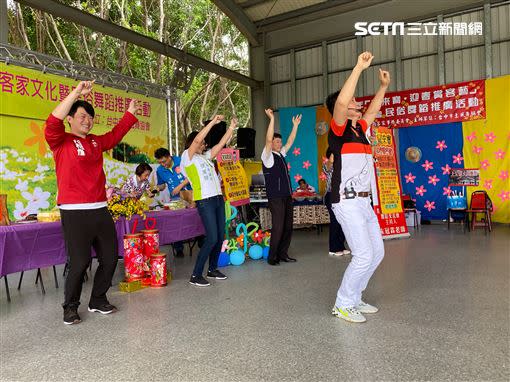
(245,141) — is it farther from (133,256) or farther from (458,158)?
(133,256)

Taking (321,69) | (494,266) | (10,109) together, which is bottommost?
(494,266)

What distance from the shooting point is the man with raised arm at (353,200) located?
258cm

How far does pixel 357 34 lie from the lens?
1030 centimetres

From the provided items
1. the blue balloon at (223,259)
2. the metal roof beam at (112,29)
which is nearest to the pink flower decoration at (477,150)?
the metal roof beam at (112,29)

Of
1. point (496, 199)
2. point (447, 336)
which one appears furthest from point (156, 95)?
point (496, 199)

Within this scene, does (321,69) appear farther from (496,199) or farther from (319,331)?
(319,331)

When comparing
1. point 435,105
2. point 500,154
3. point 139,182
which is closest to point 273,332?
point 139,182

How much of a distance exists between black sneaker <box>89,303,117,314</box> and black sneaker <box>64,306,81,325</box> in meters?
0.19

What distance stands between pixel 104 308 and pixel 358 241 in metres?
1.85

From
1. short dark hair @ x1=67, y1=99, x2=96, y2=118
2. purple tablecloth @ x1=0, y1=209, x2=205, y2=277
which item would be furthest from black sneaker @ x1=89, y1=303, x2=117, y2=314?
short dark hair @ x1=67, y1=99, x2=96, y2=118

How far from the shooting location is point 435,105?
910 cm

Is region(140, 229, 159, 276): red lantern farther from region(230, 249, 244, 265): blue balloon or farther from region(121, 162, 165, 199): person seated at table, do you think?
region(230, 249, 244, 265): blue balloon

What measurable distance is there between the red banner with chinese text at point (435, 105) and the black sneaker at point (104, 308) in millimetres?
6483

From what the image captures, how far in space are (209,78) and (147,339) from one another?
41.7 feet
